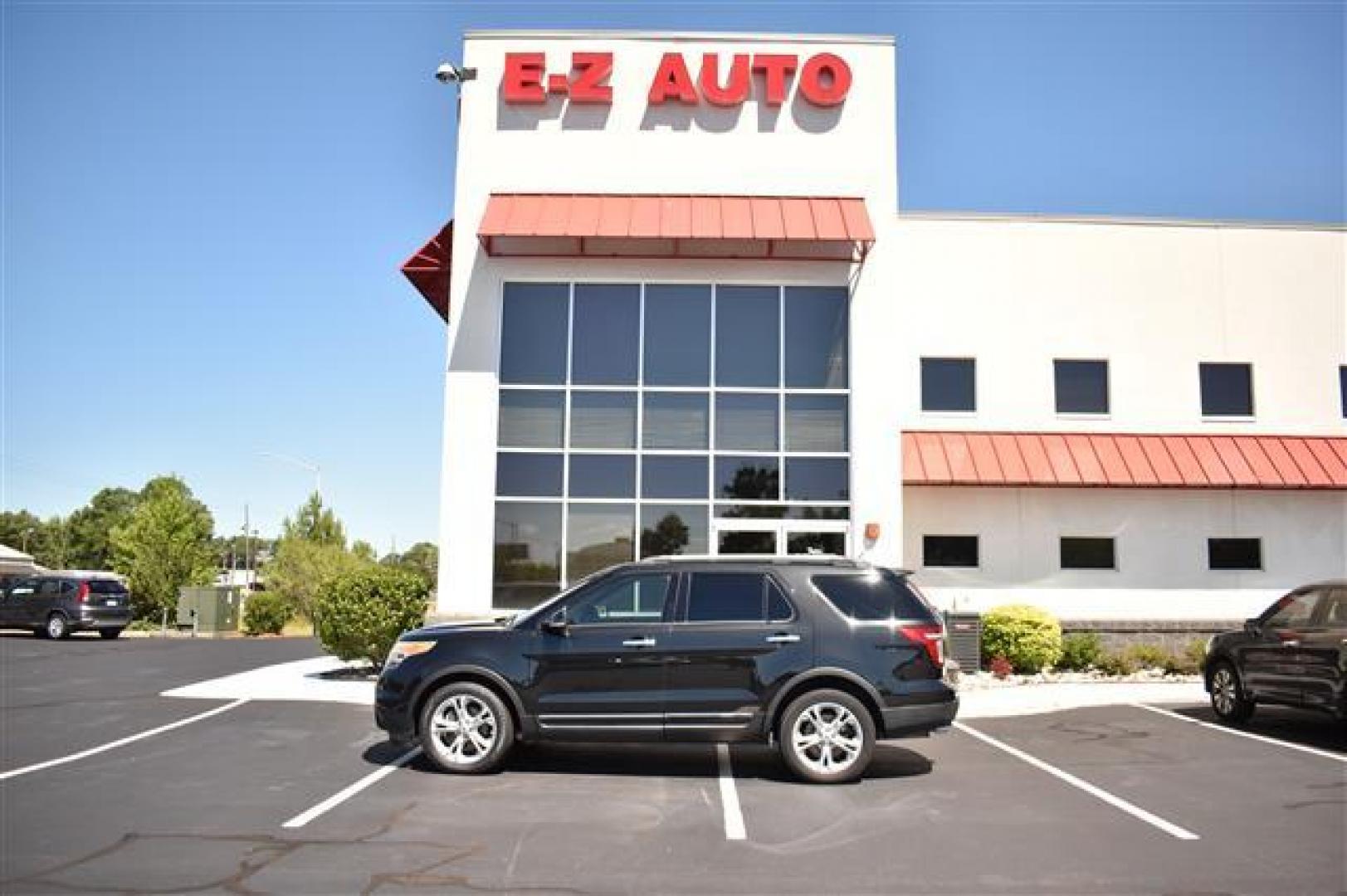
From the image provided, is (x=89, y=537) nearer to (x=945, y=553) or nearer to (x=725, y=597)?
(x=945, y=553)

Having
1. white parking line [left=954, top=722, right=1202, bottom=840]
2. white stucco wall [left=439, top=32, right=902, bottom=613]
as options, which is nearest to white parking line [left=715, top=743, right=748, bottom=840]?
white parking line [left=954, top=722, right=1202, bottom=840]

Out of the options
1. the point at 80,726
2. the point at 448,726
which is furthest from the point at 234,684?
the point at 448,726

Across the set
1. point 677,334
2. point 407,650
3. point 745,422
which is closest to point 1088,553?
point 745,422

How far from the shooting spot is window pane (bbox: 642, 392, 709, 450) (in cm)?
1634

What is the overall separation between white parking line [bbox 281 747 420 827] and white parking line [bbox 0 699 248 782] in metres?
2.89

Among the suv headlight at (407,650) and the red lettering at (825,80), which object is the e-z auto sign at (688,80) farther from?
the suv headlight at (407,650)

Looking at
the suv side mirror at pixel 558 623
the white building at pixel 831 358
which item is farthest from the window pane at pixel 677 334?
the suv side mirror at pixel 558 623

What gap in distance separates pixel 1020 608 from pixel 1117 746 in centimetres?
631

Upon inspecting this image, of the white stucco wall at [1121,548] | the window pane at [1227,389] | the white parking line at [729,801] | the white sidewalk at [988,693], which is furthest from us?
the window pane at [1227,389]

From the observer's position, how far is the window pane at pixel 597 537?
52.1 feet

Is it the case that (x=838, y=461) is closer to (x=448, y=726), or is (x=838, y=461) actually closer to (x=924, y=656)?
(x=924, y=656)

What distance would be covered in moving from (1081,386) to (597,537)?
9.86 meters

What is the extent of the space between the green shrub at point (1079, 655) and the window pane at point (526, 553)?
8.50 metres

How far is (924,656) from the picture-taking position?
838 cm
